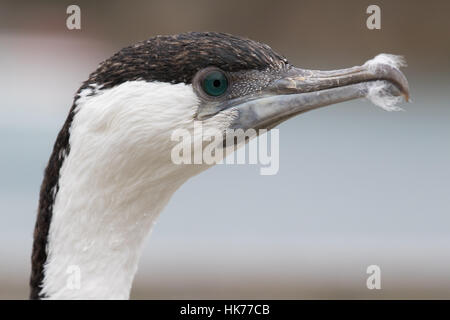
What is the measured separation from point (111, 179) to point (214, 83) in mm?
384

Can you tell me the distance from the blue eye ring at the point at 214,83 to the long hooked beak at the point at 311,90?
0.07m

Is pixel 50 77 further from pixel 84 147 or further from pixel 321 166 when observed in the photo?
pixel 84 147

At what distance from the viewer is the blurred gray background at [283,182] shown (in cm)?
617

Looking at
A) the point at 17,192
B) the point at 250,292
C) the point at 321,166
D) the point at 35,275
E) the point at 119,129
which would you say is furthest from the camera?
the point at 321,166

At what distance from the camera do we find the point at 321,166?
716 centimetres

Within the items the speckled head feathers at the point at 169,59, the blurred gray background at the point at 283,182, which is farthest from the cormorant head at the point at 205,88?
the blurred gray background at the point at 283,182

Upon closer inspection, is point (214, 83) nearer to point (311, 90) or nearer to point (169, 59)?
point (169, 59)

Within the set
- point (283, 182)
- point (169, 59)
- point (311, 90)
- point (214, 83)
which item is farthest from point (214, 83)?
point (283, 182)

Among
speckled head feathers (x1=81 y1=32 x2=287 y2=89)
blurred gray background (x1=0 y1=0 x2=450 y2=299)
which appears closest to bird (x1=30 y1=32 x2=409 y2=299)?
speckled head feathers (x1=81 y1=32 x2=287 y2=89)

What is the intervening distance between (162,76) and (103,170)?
0.98ft

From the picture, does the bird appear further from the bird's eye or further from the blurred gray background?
the blurred gray background

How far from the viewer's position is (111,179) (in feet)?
7.20

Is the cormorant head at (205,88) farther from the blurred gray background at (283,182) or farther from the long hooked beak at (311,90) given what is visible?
the blurred gray background at (283,182)

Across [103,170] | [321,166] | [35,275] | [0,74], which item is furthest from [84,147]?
[321,166]
